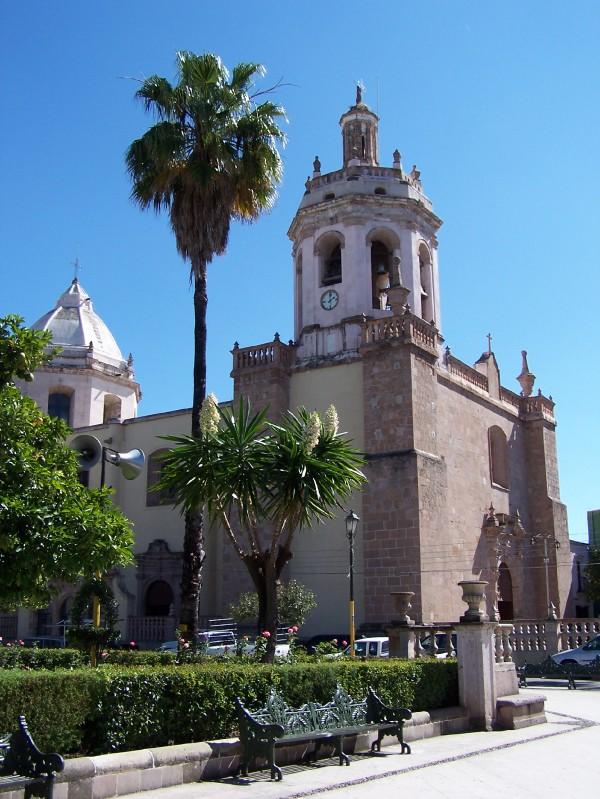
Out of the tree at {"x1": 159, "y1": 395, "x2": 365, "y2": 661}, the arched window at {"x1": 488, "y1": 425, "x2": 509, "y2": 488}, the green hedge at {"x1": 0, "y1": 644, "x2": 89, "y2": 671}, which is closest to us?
the tree at {"x1": 159, "y1": 395, "x2": 365, "y2": 661}

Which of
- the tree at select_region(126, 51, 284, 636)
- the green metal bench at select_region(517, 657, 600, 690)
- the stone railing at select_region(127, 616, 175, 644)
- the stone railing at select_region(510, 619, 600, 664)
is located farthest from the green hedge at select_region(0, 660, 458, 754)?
the stone railing at select_region(127, 616, 175, 644)

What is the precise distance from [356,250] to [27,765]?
81.6 ft

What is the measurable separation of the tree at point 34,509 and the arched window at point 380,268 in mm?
21982

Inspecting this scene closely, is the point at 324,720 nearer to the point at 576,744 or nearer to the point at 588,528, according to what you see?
the point at 576,744

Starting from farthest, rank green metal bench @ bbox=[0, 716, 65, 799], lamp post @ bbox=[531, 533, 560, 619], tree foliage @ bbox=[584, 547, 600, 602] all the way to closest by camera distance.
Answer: tree foliage @ bbox=[584, 547, 600, 602]
lamp post @ bbox=[531, 533, 560, 619]
green metal bench @ bbox=[0, 716, 65, 799]

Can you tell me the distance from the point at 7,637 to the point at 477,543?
19.4 metres

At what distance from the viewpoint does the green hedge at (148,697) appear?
27.2ft

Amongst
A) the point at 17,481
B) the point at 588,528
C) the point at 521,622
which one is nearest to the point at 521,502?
the point at 521,622

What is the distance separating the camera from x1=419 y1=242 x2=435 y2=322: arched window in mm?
31375

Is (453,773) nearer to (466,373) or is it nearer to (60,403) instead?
(466,373)

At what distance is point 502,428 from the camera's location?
111ft

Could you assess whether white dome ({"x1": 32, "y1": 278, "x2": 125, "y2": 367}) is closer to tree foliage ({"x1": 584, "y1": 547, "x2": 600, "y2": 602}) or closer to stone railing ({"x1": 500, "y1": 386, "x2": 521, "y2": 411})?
stone railing ({"x1": 500, "y1": 386, "x2": 521, "y2": 411})

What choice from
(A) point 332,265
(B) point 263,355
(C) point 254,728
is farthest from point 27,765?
(A) point 332,265

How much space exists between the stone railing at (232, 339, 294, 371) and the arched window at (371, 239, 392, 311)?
12.9ft
